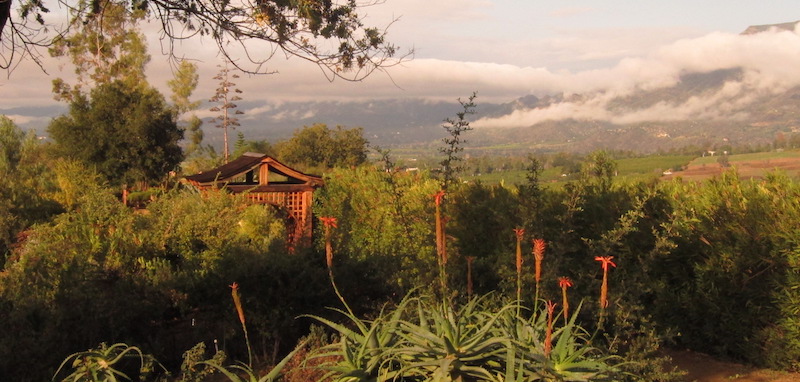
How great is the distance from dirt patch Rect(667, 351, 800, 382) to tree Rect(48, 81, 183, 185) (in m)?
25.0

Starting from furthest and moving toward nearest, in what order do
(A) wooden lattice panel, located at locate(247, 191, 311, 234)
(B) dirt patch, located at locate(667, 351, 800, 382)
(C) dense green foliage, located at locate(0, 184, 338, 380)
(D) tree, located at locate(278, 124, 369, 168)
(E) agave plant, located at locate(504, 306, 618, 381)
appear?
(D) tree, located at locate(278, 124, 369, 168) → (A) wooden lattice panel, located at locate(247, 191, 311, 234) → (B) dirt patch, located at locate(667, 351, 800, 382) → (C) dense green foliage, located at locate(0, 184, 338, 380) → (E) agave plant, located at locate(504, 306, 618, 381)

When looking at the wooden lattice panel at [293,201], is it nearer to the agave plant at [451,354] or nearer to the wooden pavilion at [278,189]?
the wooden pavilion at [278,189]

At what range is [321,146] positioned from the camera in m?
41.3

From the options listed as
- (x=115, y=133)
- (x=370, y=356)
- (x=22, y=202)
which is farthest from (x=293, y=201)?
(x=115, y=133)

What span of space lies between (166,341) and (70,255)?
8.71 feet

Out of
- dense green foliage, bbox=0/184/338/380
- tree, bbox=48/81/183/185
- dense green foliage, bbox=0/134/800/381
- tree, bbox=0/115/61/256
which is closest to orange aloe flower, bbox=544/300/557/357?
dense green foliage, bbox=0/134/800/381

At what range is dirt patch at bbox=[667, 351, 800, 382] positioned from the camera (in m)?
6.04

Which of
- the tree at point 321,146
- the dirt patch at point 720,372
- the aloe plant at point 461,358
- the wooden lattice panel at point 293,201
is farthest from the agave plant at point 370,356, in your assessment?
the tree at point 321,146

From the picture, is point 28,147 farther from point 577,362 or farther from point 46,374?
point 577,362

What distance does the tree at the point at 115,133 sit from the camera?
26.8 metres

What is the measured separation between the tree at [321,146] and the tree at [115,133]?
1313cm

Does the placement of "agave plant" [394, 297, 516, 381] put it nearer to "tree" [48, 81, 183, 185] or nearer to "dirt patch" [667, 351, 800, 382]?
"dirt patch" [667, 351, 800, 382]

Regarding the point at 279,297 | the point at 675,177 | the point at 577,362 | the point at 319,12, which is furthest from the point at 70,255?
the point at 675,177

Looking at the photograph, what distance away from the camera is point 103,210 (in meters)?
10.2
